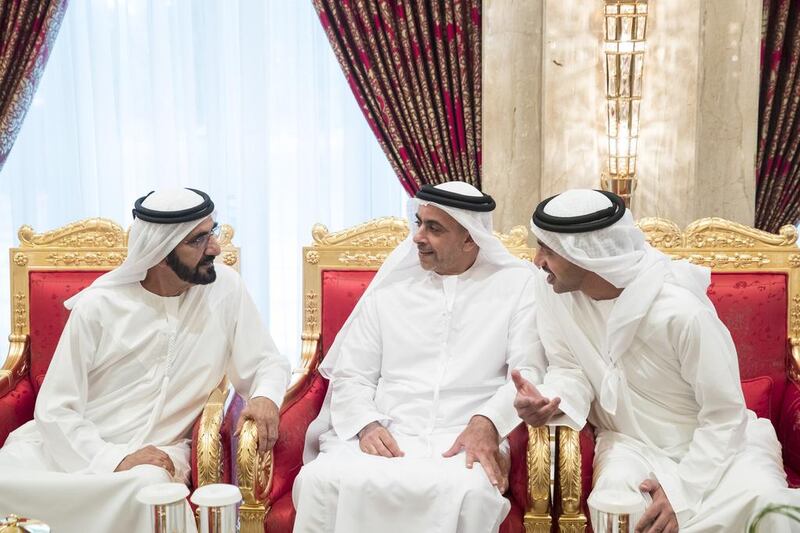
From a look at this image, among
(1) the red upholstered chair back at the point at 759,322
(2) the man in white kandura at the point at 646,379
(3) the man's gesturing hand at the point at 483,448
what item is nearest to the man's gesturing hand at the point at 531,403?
(2) the man in white kandura at the point at 646,379

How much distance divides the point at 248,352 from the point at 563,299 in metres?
1.16

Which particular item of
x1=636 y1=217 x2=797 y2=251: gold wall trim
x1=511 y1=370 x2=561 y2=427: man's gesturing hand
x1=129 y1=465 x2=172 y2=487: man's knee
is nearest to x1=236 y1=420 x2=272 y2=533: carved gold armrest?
x1=129 y1=465 x2=172 y2=487: man's knee

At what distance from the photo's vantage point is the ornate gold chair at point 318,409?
110 inches

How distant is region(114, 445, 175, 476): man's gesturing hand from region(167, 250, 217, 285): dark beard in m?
0.61

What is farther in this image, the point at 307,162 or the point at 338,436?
the point at 307,162

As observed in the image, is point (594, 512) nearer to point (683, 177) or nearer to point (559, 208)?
point (559, 208)

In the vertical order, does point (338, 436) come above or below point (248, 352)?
below

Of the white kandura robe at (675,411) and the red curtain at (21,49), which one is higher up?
the red curtain at (21,49)

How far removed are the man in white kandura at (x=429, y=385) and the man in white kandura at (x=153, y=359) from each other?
0.28 metres

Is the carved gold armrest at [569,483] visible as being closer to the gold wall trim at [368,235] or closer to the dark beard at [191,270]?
the gold wall trim at [368,235]

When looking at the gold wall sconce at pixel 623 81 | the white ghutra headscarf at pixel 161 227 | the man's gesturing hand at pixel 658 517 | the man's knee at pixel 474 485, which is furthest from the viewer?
the gold wall sconce at pixel 623 81

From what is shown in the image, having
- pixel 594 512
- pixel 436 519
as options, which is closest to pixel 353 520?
pixel 436 519

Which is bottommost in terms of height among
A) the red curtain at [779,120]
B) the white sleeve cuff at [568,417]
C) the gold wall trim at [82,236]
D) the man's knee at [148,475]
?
the man's knee at [148,475]

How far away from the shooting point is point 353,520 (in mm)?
2760
